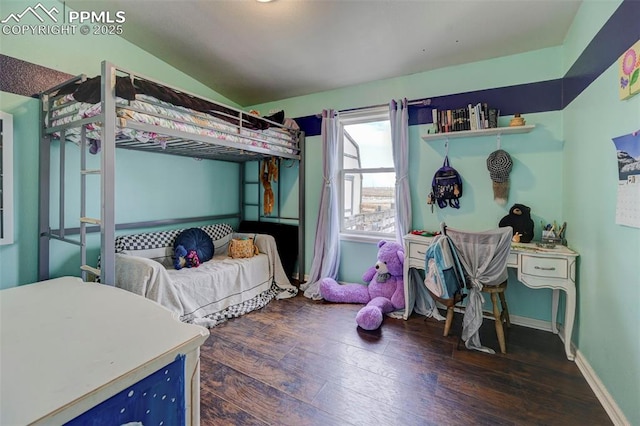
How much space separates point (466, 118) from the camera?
267cm

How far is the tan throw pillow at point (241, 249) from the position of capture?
3.27 metres

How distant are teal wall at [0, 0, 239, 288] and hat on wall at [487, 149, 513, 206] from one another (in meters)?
3.36

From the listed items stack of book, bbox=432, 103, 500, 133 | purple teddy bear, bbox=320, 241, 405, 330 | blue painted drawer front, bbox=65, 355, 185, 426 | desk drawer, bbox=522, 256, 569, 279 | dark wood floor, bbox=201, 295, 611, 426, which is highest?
stack of book, bbox=432, 103, 500, 133

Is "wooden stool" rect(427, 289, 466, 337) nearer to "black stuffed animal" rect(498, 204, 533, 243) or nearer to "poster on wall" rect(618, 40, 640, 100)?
"black stuffed animal" rect(498, 204, 533, 243)

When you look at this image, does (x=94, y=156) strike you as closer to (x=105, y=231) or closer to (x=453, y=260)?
(x=105, y=231)

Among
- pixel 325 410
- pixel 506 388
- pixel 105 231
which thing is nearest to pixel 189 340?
pixel 325 410

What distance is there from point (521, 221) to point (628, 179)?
117 cm

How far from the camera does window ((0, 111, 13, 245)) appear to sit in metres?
2.10

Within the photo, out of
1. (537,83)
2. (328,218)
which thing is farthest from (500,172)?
(328,218)

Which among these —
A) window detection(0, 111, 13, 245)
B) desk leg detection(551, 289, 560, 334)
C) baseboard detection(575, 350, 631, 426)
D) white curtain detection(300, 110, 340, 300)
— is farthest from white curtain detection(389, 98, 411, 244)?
window detection(0, 111, 13, 245)

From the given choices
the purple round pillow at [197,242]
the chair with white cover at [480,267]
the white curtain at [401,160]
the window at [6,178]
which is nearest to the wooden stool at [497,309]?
the chair with white cover at [480,267]

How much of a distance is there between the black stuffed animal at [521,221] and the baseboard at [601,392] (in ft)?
3.05

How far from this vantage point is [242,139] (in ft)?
9.13

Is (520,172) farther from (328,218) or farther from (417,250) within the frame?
A: (328,218)
